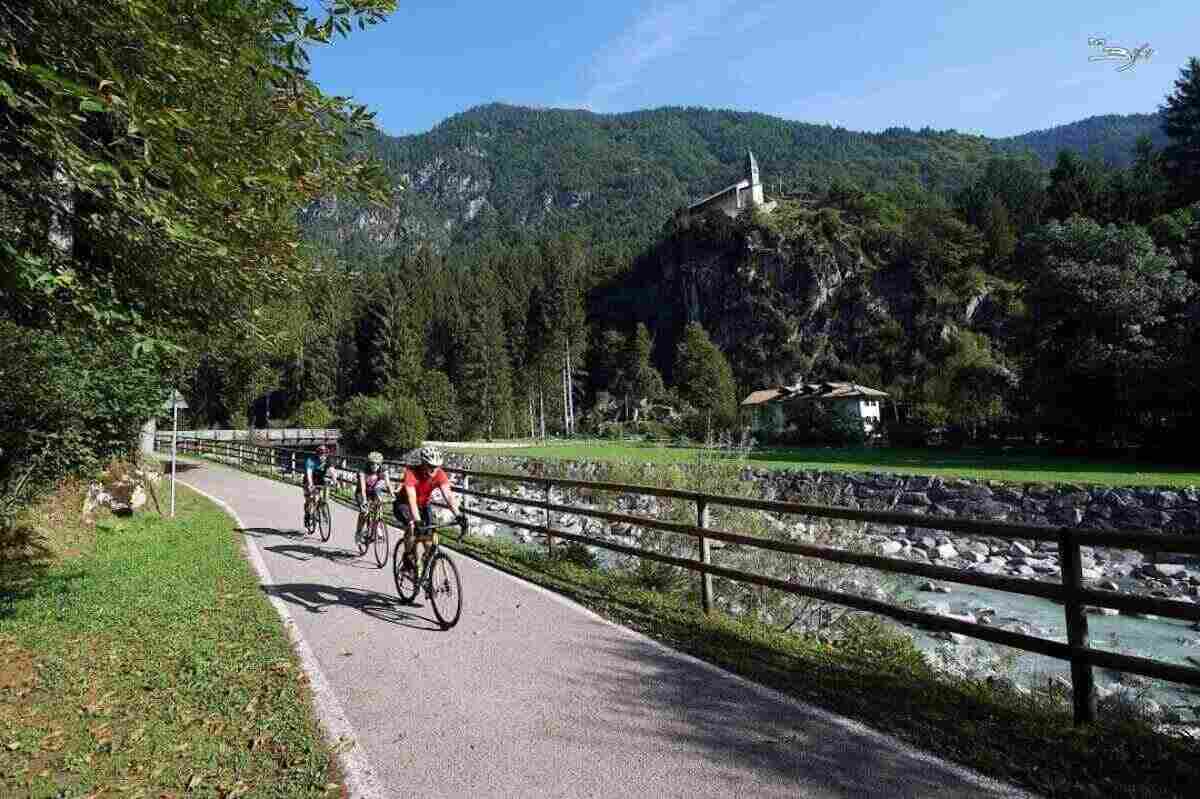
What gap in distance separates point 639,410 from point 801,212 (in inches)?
1783

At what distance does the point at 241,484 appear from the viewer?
1075 inches

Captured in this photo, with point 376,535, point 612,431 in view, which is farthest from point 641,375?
point 376,535

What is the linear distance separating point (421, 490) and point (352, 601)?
6.18 ft

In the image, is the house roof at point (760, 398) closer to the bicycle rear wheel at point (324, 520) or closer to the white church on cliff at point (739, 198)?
the white church on cliff at point (739, 198)

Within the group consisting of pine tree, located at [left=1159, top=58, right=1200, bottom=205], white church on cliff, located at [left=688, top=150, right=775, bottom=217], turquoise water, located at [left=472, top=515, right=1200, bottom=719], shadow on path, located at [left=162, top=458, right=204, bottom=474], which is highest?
white church on cliff, located at [left=688, top=150, right=775, bottom=217]

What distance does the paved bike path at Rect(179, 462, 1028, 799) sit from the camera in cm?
396

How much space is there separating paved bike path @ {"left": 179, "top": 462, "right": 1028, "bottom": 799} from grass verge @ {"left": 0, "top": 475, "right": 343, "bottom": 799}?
1.58ft

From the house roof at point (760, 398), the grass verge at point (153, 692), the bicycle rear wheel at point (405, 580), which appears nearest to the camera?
the grass verge at point (153, 692)

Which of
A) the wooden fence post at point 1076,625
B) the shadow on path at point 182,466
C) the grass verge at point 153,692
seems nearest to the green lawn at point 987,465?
the grass verge at point 153,692

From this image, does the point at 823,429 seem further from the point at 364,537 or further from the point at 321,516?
the point at 364,537

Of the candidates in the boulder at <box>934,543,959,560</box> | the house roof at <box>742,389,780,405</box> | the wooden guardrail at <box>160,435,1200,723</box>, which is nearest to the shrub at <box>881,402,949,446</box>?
the house roof at <box>742,389,780,405</box>

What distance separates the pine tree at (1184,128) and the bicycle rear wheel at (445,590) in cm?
7741

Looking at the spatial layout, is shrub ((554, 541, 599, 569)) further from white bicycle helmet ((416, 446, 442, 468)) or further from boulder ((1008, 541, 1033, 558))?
boulder ((1008, 541, 1033, 558))

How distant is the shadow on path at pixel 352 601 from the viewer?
7703mm
